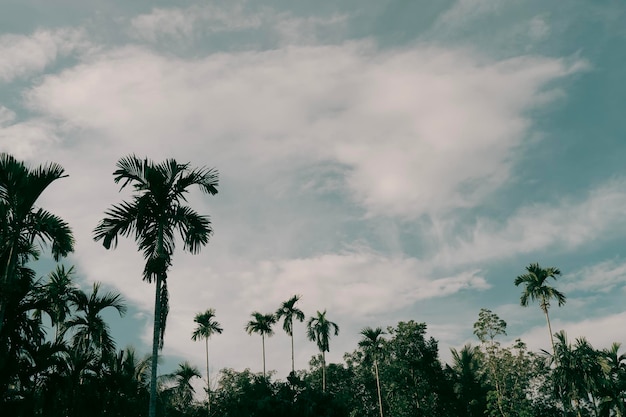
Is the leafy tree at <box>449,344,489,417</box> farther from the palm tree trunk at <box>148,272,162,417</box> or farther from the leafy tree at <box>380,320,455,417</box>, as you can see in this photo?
the palm tree trunk at <box>148,272,162,417</box>

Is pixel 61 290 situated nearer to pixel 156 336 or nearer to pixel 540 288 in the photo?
pixel 156 336

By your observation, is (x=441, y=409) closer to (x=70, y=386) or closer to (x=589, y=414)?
(x=589, y=414)

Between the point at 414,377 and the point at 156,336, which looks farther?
the point at 414,377

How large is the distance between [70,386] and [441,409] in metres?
50.7

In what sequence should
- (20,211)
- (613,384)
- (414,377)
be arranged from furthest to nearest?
1. (414,377)
2. (613,384)
3. (20,211)

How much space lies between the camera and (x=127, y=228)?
53.0 ft

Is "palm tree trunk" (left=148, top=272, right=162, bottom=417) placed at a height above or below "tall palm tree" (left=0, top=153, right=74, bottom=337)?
below

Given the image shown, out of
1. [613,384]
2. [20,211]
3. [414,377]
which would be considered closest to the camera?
[20,211]

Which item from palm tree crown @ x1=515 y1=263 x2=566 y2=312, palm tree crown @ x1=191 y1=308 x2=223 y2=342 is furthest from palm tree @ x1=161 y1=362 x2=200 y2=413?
palm tree crown @ x1=515 y1=263 x2=566 y2=312

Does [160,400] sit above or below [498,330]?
below

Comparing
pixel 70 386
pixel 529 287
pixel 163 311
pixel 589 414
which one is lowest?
pixel 589 414

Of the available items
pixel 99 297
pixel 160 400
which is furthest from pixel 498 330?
pixel 99 297

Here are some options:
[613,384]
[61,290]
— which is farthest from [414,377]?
[61,290]

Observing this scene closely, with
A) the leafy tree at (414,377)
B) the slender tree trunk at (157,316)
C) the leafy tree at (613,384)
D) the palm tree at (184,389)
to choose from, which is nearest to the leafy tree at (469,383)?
the leafy tree at (414,377)
